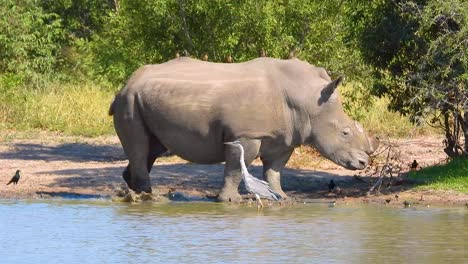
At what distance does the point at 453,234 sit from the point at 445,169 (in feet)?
13.4

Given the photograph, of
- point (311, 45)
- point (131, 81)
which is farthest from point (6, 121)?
point (131, 81)

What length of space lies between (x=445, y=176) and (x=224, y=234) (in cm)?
462

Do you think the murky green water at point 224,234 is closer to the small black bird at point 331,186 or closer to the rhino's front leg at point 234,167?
the rhino's front leg at point 234,167

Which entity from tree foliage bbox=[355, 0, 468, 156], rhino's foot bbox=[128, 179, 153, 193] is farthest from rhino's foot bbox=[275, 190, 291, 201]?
tree foliage bbox=[355, 0, 468, 156]

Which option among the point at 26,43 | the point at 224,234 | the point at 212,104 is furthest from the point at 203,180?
the point at 26,43

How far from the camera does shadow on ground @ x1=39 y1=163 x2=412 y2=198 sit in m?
15.1

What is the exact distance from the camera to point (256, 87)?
13695 mm

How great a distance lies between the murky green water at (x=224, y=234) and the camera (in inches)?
396

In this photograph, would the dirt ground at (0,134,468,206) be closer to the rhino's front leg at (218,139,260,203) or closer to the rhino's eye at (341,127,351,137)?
the rhino's front leg at (218,139,260,203)

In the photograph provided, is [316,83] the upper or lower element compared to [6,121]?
upper

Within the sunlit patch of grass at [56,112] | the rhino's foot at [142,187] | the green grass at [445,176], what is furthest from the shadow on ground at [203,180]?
the sunlit patch of grass at [56,112]

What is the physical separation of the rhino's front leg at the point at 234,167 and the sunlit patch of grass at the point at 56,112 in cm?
724

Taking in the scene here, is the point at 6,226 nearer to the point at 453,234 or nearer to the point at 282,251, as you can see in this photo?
the point at 282,251

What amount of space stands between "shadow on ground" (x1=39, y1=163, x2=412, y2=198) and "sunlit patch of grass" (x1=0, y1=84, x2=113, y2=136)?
461 cm
